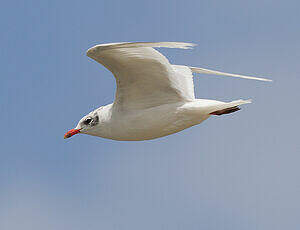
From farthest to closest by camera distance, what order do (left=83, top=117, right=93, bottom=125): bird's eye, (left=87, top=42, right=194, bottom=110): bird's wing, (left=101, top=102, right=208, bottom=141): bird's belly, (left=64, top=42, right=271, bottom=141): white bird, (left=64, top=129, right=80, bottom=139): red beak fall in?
(left=64, top=129, right=80, bottom=139): red beak
(left=83, top=117, right=93, bottom=125): bird's eye
(left=101, top=102, right=208, bottom=141): bird's belly
(left=64, top=42, right=271, bottom=141): white bird
(left=87, top=42, right=194, bottom=110): bird's wing

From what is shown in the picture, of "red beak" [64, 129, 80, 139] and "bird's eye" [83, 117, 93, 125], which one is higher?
"bird's eye" [83, 117, 93, 125]

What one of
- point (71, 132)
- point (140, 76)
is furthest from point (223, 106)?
point (71, 132)

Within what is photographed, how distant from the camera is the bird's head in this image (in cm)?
1265

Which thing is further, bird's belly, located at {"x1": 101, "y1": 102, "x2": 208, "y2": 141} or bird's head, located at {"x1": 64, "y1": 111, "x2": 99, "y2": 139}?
bird's head, located at {"x1": 64, "y1": 111, "x2": 99, "y2": 139}

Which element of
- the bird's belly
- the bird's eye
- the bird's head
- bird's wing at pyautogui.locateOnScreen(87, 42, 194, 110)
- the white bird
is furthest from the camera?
the bird's eye

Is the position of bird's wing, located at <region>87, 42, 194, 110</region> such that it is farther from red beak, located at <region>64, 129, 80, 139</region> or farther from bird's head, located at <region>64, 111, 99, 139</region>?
red beak, located at <region>64, 129, 80, 139</region>

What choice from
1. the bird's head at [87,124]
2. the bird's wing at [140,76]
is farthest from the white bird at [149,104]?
the bird's head at [87,124]

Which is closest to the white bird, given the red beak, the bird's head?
the bird's head

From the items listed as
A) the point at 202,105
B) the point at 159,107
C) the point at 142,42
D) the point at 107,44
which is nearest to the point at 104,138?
the point at 159,107

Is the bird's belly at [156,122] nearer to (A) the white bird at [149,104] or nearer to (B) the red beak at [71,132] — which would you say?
(A) the white bird at [149,104]

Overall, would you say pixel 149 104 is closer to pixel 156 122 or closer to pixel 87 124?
pixel 156 122

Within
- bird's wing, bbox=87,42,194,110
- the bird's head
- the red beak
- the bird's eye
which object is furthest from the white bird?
the red beak

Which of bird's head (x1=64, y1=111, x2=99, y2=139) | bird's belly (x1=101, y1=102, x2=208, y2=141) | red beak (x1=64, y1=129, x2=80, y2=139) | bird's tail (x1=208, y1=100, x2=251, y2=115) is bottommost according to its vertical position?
red beak (x1=64, y1=129, x2=80, y2=139)

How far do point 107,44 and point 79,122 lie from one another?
145 inches
